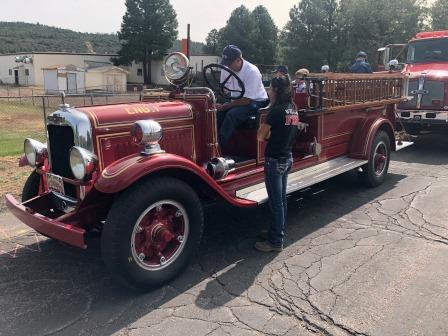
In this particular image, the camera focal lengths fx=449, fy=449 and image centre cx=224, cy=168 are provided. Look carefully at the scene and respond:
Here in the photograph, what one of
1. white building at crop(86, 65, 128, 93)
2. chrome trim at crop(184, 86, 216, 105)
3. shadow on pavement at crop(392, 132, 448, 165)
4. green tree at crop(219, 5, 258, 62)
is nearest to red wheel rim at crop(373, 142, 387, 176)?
shadow on pavement at crop(392, 132, 448, 165)

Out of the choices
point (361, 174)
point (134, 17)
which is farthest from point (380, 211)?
point (134, 17)

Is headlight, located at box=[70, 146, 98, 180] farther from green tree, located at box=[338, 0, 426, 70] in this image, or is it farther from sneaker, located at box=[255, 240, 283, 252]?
green tree, located at box=[338, 0, 426, 70]

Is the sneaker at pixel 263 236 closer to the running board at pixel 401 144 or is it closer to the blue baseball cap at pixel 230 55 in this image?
the blue baseball cap at pixel 230 55

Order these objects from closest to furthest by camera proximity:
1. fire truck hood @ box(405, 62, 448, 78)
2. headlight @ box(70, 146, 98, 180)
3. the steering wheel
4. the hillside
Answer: headlight @ box(70, 146, 98, 180) → the steering wheel → fire truck hood @ box(405, 62, 448, 78) → the hillside

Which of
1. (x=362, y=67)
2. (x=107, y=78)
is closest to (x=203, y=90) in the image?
(x=362, y=67)

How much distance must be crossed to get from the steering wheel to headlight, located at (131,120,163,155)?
4.71 feet

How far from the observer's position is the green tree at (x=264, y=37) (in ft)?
217

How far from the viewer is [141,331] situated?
317cm

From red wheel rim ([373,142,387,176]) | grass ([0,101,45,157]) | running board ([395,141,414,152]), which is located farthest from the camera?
grass ([0,101,45,157])

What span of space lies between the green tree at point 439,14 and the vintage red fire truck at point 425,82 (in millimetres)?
32979

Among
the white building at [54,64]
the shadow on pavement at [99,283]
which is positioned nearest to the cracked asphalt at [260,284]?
the shadow on pavement at [99,283]

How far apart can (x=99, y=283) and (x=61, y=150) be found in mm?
1277

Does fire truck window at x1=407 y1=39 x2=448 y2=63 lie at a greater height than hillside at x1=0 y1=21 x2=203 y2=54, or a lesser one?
lesser

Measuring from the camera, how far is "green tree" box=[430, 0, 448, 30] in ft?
131
